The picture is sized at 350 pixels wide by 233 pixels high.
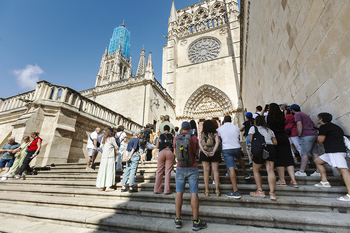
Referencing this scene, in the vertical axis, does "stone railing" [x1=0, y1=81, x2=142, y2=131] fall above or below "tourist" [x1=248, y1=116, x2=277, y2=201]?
above

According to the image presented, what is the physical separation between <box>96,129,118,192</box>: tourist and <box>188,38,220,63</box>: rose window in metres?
18.3

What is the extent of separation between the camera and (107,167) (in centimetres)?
345

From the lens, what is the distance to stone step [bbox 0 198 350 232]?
1698mm

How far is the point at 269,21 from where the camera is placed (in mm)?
4695

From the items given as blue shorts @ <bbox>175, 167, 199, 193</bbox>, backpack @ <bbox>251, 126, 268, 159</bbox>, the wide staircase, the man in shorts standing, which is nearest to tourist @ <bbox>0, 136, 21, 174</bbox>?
the wide staircase

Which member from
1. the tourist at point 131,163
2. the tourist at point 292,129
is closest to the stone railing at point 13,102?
the tourist at point 131,163

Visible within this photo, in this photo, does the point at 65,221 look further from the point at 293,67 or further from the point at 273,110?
the point at 293,67

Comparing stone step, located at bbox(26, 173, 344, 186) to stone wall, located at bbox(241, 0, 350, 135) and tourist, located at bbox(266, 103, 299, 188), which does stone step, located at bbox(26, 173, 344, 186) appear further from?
stone wall, located at bbox(241, 0, 350, 135)

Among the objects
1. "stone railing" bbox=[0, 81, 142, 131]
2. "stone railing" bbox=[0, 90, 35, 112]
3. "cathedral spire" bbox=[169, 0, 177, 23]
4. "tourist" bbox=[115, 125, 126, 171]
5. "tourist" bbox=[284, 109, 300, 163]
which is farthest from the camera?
"cathedral spire" bbox=[169, 0, 177, 23]

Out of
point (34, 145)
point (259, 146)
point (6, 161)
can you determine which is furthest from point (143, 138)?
point (6, 161)

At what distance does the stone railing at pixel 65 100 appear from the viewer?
6.38 metres

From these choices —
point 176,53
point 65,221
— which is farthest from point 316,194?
point 176,53

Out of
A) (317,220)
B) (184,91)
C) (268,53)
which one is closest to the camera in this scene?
(317,220)

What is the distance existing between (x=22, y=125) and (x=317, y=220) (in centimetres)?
855
